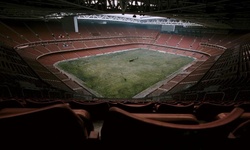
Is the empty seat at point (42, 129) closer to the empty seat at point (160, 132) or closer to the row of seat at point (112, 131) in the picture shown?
the row of seat at point (112, 131)

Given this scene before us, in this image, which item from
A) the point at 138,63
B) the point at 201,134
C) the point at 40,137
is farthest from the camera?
the point at 138,63

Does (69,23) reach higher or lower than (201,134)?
higher

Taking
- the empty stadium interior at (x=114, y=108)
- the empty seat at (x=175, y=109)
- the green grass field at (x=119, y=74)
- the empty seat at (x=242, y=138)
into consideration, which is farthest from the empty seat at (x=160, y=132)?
the green grass field at (x=119, y=74)

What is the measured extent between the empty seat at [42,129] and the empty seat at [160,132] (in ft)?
1.07

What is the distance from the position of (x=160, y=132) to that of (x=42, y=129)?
3.21ft

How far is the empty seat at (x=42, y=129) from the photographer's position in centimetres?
122

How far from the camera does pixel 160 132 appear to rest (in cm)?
118

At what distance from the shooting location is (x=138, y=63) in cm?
2875

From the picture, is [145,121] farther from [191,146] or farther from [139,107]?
[139,107]

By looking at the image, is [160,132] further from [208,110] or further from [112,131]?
[208,110]

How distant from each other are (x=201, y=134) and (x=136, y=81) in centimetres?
1853

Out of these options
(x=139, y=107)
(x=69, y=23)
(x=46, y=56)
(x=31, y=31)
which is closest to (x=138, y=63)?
(x=46, y=56)

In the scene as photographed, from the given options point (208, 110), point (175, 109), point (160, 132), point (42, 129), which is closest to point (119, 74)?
point (175, 109)

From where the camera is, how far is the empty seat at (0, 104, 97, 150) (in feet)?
4.00
